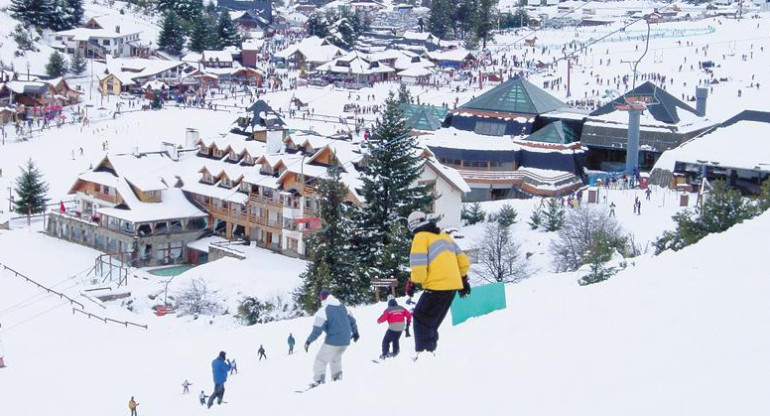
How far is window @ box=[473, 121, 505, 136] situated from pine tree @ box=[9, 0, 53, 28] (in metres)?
35.7

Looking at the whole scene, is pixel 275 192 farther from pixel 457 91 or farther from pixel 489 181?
pixel 457 91

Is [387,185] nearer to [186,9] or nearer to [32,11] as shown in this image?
[32,11]

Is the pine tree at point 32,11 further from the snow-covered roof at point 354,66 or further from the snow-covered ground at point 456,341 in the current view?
the snow-covered ground at point 456,341

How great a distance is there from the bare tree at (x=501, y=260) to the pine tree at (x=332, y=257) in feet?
→ 10.6

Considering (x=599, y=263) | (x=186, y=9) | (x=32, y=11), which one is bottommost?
(x=599, y=263)

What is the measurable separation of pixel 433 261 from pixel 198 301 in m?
19.8

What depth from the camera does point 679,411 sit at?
6133mm

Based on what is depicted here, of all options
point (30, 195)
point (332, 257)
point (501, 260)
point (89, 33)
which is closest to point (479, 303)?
point (332, 257)

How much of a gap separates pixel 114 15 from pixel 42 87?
20392mm

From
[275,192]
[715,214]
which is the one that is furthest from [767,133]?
[715,214]

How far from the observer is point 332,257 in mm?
25469

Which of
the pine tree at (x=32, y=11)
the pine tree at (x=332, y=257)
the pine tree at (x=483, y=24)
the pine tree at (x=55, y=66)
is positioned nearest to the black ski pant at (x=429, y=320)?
the pine tree at (x=332, y=257)

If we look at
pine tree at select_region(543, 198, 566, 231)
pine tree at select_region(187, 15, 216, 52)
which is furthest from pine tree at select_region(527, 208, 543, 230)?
pine tree at select_region(187, 15, 216, 52)

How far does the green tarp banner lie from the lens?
37.4 ft
